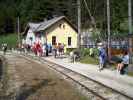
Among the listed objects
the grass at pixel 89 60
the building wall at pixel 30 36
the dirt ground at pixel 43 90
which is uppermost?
the building wall at pixel 30 36

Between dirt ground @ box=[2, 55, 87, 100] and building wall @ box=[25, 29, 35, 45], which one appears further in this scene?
building wall @ box=[25, 29, 35, 45]

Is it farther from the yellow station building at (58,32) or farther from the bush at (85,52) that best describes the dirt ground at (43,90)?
the yellow station building at (58,32)

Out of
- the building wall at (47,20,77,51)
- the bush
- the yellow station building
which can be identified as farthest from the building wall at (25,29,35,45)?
the bush

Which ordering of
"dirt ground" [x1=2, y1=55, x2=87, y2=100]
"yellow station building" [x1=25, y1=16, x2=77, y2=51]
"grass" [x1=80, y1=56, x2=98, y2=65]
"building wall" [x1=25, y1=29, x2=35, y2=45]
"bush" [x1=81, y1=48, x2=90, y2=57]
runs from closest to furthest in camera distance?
"dirt ground" [x1=2, y1=55, x2=87, y2=100] < "grass" [x1=80, y1=56, x2=98, y2=65] < "bush" [x1=81, y1=48, x2=90, y2=57] < "yellow station building" [x1=25, y1=16, x2=77, y2=51] < "building wall" [x1=25, y1=29, x2=35, y2=45]

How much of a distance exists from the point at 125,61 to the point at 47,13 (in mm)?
84111

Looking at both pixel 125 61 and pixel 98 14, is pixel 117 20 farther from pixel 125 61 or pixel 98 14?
pixel 125 61

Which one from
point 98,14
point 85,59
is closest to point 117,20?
point 98,14

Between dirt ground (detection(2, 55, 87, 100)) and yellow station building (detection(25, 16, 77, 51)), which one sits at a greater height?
yellow station building (detection(25, 16, 77, 51))

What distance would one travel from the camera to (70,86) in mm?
16484

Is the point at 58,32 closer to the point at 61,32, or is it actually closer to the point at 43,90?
the point at 61,32

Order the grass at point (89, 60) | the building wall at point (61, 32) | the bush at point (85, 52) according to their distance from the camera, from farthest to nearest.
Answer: the building wall at point (61, 32) → the bush at point (85, 52) → the grass at point (89, 60)

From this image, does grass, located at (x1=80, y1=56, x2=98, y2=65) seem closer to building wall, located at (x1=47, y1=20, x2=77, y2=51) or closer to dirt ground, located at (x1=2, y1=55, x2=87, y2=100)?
dirt ground, located at (x1=2, y1=55, x2=87, y2=100)

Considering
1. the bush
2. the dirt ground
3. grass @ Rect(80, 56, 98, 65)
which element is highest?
the bush

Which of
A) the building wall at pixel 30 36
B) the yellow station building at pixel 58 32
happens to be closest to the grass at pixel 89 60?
the yellow station building at pixel 58 32
